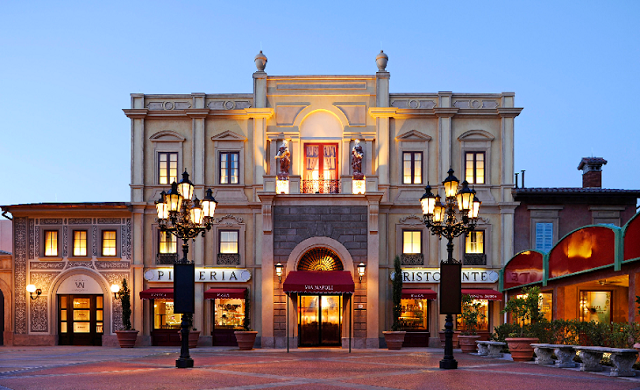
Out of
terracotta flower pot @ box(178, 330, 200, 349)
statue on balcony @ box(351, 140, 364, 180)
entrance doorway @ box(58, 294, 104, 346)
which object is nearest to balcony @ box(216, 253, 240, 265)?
terracotta flower pot @ box(178, 330, 200, 349)

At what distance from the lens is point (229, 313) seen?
3256 cm

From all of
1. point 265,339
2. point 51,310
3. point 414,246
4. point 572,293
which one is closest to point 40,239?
point 51,310

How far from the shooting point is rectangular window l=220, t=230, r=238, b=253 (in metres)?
32.8

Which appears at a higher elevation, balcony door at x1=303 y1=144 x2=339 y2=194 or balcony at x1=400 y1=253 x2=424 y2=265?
balcony door at x1=303 y1=144 x2=339 y2=194

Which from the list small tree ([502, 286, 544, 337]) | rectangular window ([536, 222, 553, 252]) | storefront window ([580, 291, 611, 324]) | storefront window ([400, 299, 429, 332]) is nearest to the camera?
small tree ([502, 286, 544, 337])

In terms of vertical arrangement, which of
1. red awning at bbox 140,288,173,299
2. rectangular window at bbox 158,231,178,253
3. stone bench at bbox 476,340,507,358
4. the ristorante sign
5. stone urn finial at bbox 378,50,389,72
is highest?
stone urn finial at bbox 378,50,389,72

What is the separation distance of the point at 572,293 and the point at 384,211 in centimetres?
1000

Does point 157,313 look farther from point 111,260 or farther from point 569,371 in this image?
point 569,371

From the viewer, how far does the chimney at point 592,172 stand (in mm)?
34031

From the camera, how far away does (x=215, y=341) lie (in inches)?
1268

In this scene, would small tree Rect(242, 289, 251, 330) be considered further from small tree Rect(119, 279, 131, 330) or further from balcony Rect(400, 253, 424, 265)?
balcony Rect(400, 253, 424, 265)

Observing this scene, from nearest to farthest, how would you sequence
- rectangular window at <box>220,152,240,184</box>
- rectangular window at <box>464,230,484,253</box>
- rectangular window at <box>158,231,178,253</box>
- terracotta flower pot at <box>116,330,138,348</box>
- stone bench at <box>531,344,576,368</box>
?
stone bench at <box>531,344,576,368</box> < terracotta flower pot at <box>116,330,138,348</box> < rectangular window at <box>464,230,484,253</box> < rectangular window at <box>158,231,178,253</box> < rectangular window at <box>220,152,240,184</box>

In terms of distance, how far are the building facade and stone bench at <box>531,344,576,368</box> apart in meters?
11.2

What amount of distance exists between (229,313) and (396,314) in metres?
7.91
